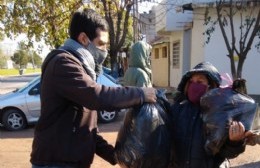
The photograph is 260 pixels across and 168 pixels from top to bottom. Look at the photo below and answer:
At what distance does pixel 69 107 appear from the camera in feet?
7.57

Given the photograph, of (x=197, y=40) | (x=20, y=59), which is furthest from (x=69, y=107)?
(x=20, y=59)

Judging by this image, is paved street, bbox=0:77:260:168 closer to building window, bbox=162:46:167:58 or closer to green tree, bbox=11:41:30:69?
building window, bbox=162:46:167:58

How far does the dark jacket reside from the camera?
2.20 meters

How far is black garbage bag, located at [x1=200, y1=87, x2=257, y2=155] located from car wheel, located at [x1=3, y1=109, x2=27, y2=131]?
8.88 m

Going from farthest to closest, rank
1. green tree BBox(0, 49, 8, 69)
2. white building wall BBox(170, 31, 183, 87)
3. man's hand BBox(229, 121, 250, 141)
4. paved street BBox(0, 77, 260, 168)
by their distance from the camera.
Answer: green tree BBox(0, 49, 8, 69)
white building wall BBox(170, 31, 183, 87)
paved street BBox(0, 77, 260, 168)
man's hand BBox(229, 121, 250, 141)

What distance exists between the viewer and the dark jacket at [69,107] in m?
2.20

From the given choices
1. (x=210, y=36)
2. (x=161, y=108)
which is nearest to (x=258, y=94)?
(x=210, y=36)

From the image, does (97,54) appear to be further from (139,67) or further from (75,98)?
(139,67)

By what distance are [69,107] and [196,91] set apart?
0.77 m

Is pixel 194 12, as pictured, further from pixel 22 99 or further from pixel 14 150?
pixel 14 150

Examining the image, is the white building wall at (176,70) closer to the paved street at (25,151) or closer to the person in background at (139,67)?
the paved street at (25,151)

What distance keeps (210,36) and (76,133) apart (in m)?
13.4

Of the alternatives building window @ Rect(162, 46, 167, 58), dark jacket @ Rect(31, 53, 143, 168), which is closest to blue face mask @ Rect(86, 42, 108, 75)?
dark jacket @ Rect(31, 53, 143, 168)

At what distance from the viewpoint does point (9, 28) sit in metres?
13.5
